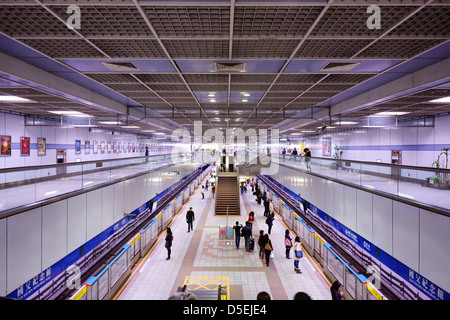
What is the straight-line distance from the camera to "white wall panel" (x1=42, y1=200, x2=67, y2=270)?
5.70 m

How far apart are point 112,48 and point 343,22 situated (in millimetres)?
4624

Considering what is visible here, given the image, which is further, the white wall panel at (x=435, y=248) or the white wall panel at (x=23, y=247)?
the white wall panel at (x=435, y=248)

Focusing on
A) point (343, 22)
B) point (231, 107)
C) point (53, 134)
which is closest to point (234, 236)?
point (231, 107)

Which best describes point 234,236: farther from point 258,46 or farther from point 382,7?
point 382,7

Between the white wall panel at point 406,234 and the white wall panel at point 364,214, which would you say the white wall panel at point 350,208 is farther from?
the white wall panel at point 406,234

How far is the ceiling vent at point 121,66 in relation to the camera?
594cm

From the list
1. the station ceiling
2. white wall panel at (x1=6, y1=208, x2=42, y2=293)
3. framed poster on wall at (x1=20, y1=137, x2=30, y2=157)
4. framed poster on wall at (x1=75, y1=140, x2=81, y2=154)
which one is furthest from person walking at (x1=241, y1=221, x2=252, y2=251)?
framed poster on wall at (x1=75, y1=140, x2=81, y2=154)

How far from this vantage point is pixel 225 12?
3750mm

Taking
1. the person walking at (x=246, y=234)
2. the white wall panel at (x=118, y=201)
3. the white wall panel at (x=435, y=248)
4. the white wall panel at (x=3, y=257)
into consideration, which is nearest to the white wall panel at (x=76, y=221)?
the white wall panel at (x=3, y=257)

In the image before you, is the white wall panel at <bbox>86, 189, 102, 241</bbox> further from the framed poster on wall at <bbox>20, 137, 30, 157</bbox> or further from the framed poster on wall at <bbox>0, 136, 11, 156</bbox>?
the framed poster on wall at <bbox>20, 137, 30, 157</bbox>

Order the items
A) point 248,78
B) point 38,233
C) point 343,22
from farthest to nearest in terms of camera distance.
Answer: point 248,78, point 38,233, point 343,22

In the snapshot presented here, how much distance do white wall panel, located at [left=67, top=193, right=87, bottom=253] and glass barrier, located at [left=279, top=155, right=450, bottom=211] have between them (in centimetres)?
942

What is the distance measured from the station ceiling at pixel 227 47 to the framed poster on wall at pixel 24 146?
6678 millimetres

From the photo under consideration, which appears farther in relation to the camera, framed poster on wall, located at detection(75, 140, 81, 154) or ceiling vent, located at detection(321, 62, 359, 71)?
framed poster on wall, located at detection(75, 140, 81, 154)
